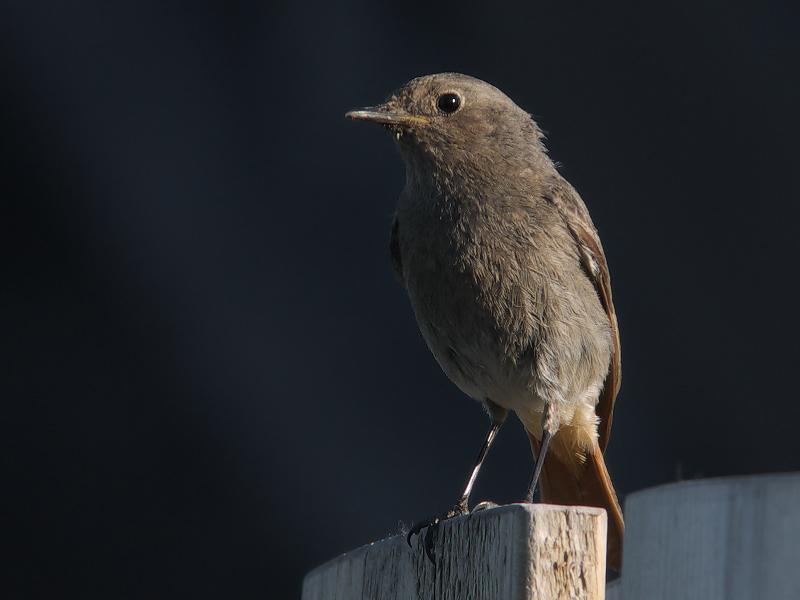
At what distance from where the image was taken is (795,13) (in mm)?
5586

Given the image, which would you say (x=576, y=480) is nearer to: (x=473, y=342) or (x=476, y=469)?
(x=476, y=469)

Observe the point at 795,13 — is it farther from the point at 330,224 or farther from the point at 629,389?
the point at 330,224

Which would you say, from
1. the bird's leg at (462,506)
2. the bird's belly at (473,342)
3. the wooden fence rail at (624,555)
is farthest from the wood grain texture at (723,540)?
the bird's belly at (473,342)

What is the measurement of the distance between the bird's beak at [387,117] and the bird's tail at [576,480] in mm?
1096

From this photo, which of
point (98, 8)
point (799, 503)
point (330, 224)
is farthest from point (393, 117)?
point (799, 503)

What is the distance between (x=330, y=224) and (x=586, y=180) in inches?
40.9

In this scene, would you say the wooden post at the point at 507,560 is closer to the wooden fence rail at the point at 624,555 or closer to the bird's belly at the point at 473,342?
the wooden fence rail at the point at 624,555

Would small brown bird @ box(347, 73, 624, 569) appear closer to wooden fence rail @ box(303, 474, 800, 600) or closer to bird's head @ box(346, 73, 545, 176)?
bird's head @ box(346, 73, 545, 176)

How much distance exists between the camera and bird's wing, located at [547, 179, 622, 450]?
→ 423cm

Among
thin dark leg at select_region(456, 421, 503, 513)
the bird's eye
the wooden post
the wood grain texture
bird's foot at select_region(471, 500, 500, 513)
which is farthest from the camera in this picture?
the bird's eye

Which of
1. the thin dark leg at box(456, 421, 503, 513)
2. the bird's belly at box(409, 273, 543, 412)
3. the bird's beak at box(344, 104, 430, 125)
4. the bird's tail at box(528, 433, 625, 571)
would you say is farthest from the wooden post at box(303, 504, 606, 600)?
the bird's tail at box(528, 433, 625, 571)

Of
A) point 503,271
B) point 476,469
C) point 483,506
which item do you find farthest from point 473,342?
point 483,506

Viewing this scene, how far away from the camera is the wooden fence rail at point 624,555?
1846 mm

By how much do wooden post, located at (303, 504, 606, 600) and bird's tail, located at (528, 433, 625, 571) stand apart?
1.90 metres
